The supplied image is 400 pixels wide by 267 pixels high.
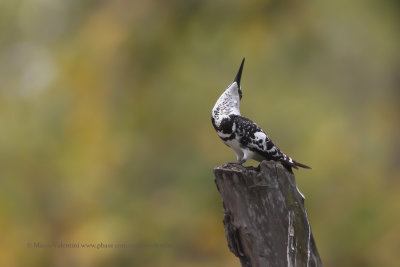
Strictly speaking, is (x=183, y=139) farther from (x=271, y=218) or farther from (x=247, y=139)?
(x=271, y=218)

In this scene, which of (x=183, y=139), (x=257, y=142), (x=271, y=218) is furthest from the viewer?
(x=183, y=139)

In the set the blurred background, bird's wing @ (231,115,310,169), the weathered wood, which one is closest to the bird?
bird's wing @ (231,115,310,169)

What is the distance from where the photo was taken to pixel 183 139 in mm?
7789

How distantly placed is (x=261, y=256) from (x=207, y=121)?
491 centimetres

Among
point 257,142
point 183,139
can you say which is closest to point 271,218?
point 257,142

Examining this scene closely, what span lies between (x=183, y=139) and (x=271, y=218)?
5.10 metres

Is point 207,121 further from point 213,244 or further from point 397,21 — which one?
point 397,21

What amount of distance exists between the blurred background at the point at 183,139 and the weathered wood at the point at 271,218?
438 cm

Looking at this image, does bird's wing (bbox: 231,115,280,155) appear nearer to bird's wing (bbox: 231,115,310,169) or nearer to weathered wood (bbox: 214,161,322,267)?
bird's wing (bbox: 231,115,310,169)

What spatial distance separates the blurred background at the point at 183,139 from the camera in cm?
761

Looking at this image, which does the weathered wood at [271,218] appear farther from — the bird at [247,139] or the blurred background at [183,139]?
the blurred background at [183,139]

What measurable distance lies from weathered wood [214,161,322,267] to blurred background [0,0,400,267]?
4384mm

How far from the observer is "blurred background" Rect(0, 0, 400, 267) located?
300 inches

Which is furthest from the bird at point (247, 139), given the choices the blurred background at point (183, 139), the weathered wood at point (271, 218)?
the blurred background at point (183, 139)
